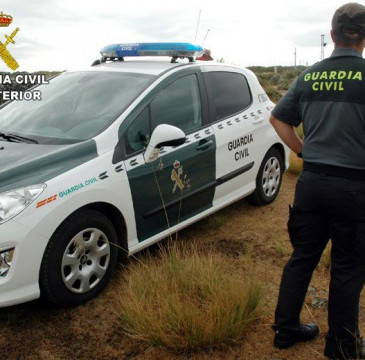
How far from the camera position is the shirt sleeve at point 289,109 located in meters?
2.72

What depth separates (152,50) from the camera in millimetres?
4656

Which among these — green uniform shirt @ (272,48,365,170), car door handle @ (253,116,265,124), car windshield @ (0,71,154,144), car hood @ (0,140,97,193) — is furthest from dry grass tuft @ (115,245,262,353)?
car door handle @ (253,116,265,124)

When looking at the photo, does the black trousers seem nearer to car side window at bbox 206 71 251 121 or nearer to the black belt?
the black belt

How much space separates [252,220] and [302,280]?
247cm

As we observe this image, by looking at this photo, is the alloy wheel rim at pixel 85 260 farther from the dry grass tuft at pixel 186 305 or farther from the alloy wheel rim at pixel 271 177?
the alloy wheel rim at pixel 271 177

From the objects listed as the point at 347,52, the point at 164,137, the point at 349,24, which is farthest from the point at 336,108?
the point at 164,137

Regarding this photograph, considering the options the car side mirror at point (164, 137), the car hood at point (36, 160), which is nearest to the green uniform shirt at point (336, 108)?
the car side mirror at point (164, 137)

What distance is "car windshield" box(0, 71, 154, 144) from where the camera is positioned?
372cm

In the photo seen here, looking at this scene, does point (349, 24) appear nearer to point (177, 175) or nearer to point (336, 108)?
point (336, 108)

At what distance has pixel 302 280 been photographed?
2830 millimetres

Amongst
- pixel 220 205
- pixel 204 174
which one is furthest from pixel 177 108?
pixel 220 205

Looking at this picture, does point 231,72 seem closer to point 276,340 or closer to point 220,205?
point 220,205

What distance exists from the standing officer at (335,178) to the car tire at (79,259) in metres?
1.30

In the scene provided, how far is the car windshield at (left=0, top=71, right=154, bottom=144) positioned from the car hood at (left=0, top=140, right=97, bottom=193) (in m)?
0.15
